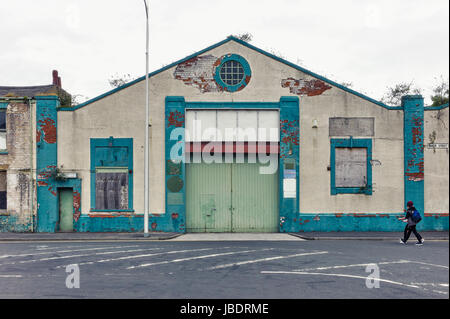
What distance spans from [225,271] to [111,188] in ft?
37.8

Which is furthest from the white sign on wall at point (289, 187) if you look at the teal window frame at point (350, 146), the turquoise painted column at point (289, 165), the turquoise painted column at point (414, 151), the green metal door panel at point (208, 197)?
the turquoise painted column at point (414, 151)

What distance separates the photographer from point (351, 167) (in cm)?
1998

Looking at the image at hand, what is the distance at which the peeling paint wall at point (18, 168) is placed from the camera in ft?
64.8

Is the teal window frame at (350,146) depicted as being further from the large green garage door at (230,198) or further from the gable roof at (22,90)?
the gable roof at (22,90)

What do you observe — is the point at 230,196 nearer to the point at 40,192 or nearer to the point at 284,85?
the point at 284,85

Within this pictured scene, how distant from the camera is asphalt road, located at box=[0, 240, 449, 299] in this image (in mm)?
7691

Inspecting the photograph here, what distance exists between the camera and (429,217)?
19.8 m

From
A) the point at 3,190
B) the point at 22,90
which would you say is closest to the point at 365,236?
the point at 3,190

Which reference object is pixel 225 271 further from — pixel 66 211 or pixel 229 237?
pixel 66 211

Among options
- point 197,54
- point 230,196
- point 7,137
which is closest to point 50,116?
point 7,137

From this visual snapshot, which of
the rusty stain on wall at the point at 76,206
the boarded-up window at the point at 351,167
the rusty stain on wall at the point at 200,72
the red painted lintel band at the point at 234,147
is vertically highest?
the rusty stain on wall at the point at 200,72

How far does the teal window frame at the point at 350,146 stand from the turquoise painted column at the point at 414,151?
1592mm

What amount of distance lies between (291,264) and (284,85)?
440 inches

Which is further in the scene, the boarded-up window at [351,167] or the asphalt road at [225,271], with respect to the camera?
the boarded-up window at [351,167]
